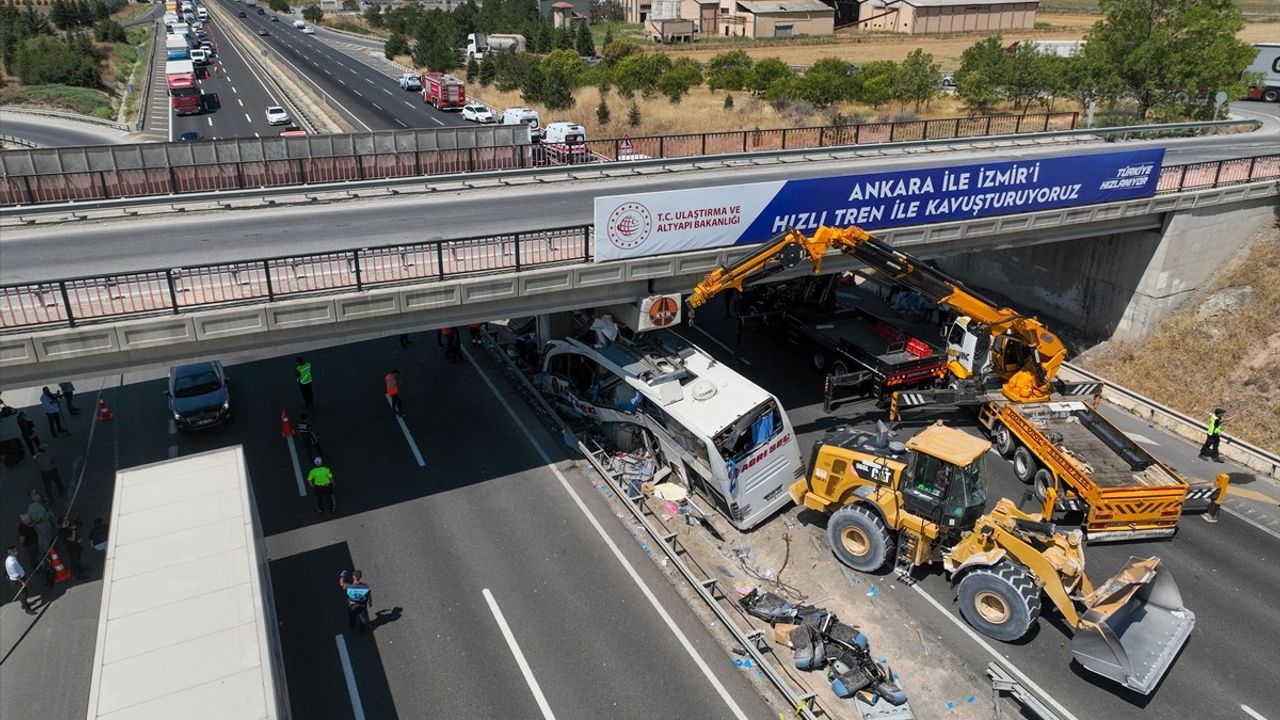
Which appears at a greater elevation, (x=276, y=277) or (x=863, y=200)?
(x=863, y=200)

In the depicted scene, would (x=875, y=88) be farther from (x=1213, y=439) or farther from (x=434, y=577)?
(x=434, y=577)

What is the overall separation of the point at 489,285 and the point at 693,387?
204 inches

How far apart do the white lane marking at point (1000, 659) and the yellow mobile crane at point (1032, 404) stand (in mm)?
4025

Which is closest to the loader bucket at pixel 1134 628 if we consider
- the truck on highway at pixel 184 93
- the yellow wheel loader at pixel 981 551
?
the yellow wheel loader at pixel 981 551

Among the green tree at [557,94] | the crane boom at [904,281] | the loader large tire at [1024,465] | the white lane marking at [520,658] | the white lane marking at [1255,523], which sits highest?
the green tree at [557,94]

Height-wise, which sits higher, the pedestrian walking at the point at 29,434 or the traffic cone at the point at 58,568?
the pedestrian walking at the point at 29,434

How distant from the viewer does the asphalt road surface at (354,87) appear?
60375mm

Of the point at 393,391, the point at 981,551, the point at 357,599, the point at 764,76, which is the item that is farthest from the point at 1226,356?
the point at 764,76

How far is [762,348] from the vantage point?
91.0 ft

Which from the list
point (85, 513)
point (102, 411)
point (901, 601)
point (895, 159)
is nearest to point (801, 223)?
point (901, 601)

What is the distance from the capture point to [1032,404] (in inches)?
798

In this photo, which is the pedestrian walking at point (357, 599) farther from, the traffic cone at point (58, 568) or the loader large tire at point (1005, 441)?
the loader large tire at point (1005, 441)

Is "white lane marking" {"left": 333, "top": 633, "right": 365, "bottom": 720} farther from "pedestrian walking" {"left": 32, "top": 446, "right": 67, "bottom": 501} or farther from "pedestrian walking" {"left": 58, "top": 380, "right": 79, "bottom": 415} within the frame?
"pedestrian walking" {"left": 58, "top": 380, "right": 79, "bottom": 415}

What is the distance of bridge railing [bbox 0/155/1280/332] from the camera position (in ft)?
48.5
